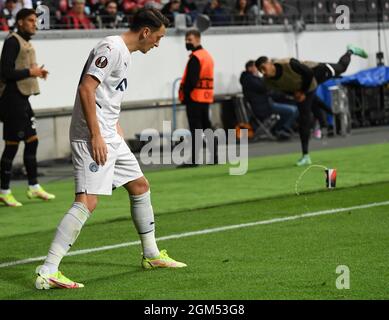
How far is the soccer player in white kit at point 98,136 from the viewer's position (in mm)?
8016

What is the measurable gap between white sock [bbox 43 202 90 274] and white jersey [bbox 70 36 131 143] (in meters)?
0.52

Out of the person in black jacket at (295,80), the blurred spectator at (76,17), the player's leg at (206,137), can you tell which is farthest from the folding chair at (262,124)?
the person in black jacket at (295,80)

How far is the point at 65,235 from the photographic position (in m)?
8.09

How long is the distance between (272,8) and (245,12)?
102 centimetres

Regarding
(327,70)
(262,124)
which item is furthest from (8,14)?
(262,124)

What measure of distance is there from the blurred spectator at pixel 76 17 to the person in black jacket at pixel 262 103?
3.60 m

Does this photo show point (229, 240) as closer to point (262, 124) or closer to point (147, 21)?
point (147, 21)

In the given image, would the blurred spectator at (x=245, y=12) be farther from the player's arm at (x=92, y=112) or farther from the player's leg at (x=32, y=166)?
the player's arm at (x=92, y=112)

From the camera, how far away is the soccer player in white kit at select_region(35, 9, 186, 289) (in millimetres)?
8016

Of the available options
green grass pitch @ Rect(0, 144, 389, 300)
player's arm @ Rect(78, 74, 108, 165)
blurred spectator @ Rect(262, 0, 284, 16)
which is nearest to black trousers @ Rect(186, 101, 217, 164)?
green grass pitch @ Rect(0, 144, 389, 300)

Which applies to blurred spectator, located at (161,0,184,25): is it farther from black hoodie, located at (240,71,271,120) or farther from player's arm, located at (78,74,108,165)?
player's arm, located at (78,74,108,165)

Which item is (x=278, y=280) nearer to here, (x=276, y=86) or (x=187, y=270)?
(x=187, y=270)

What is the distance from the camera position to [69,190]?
1573cm
